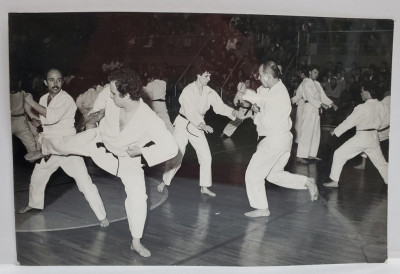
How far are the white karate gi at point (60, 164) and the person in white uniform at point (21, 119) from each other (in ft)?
0.20

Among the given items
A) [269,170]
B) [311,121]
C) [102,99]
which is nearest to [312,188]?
[269,170]

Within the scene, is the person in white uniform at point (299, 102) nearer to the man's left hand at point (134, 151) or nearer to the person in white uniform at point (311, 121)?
the person in white uniform at point (311, 121)

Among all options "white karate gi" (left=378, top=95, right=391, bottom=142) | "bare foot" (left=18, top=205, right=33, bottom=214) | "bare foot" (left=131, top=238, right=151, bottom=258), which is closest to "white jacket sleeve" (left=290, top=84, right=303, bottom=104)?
"white karate gi" (left=378, top=95, right=391, bottom=142)

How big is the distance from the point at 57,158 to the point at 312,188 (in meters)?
1.38

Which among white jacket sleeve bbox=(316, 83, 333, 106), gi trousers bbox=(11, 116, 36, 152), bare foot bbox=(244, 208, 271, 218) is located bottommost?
bare foot bbox=(244, 208, 271, 218)

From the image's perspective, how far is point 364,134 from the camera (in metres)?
A: 2.41

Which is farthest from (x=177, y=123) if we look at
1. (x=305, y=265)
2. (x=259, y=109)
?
(x=305, y=265)

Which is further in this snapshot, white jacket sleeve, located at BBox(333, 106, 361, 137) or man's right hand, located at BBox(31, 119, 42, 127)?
white jacket sleeve, located at BBox(333, 106, 361, 137)

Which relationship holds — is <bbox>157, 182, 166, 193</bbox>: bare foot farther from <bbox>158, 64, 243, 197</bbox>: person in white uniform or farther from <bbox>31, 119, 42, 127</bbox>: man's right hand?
<bbox>31, 119, 42, 127</bbox>: man's right hand

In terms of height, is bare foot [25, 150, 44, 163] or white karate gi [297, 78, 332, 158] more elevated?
white karate gi [297, 78, 332, 158]

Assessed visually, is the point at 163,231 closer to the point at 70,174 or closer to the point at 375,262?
the point at 70,174

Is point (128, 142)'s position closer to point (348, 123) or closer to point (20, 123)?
point (20, 123)

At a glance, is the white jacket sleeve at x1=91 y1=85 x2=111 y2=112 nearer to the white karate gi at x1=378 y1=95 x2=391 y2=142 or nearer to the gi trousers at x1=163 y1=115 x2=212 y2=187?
the gi trousers at x1=163 y1=115 x2=212 y2=187

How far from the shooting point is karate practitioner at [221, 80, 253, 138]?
2.29 meters
